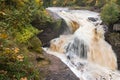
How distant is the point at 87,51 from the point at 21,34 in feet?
16.5

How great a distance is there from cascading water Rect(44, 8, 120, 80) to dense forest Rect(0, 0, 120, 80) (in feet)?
3.50

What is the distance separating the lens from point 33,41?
12.3m

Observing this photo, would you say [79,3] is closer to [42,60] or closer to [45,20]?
[45,20]

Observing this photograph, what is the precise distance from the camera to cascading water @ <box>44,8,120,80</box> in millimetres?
13078

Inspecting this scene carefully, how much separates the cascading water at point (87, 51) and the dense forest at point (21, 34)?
107 cm

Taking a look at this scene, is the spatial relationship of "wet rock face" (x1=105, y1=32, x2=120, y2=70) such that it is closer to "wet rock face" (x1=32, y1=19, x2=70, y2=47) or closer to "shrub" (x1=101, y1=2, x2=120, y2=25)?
"shrub" (x1=101, y1=2, x2=120, y2=25)

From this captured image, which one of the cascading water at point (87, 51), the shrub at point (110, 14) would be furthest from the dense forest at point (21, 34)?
the cascading water at point (87, 51)

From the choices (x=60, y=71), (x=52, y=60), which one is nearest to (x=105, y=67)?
(x=52, y=60)

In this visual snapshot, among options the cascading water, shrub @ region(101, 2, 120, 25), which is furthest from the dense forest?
the cascading water

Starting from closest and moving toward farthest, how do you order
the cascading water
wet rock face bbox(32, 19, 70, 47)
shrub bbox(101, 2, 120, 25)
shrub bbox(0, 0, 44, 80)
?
shrub bbox(0, 0, 44, 80), the cascading water, wet rock face bbox(32, 19, 70, 47), shrub bbox(101, 2, 120, 25)

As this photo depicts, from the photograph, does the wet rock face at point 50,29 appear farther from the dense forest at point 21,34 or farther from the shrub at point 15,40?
the shrub at point 15,40

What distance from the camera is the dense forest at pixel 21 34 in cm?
685

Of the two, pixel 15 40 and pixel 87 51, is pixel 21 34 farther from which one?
pixel 87 51

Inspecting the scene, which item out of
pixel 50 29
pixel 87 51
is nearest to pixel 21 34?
pixel 50 29
